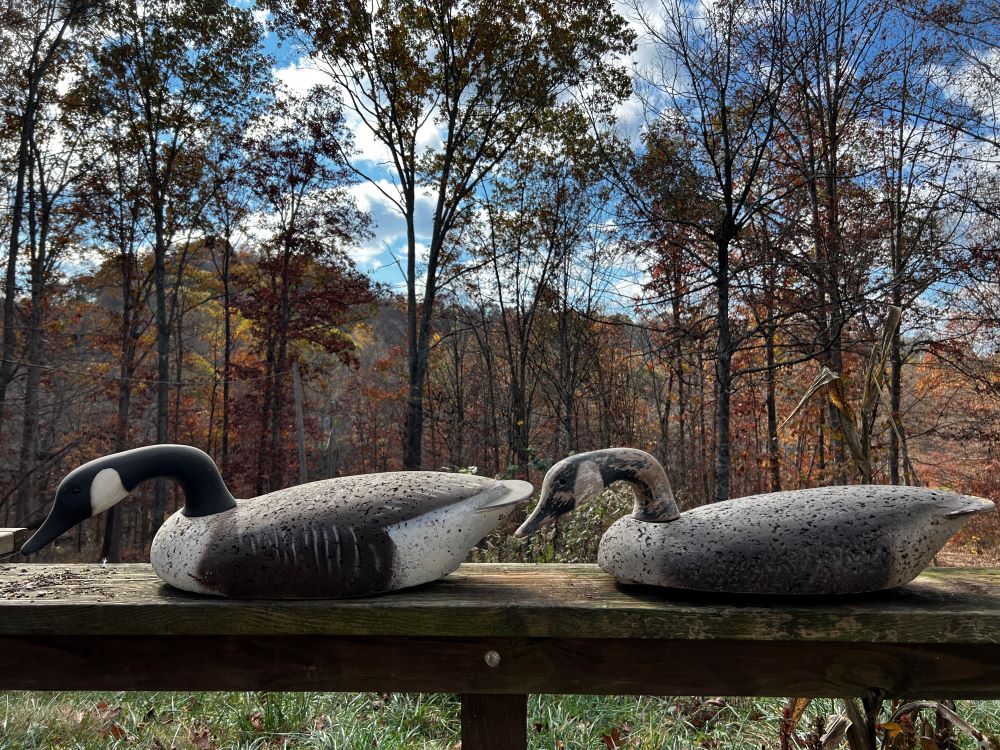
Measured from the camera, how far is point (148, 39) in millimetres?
9242

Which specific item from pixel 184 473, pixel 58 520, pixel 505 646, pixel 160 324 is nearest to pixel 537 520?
pixel 505 646

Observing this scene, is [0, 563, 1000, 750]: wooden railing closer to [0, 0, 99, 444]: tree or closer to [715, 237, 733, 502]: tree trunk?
[715, 237, 733, 502]: tree trunk

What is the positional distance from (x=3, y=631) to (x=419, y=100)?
27.2 feet

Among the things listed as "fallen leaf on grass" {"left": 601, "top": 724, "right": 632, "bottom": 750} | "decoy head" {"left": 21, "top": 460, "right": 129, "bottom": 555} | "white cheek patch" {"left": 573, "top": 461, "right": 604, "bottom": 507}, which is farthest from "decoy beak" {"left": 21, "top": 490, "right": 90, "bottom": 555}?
"fallen leaf on grass" {"left": 601, "top": 724, "right": 632, "bottom": 750}

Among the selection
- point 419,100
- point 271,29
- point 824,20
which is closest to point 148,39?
point 271,29

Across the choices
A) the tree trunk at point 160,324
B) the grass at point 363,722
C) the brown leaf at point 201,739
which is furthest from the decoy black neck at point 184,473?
the tree trunk at point 160,324

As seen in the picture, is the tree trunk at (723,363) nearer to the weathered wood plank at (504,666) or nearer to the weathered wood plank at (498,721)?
the weathered wood plank at (504,666)

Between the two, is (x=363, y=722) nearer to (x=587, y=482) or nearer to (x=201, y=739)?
(x=201, y=739)

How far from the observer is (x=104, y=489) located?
153cm

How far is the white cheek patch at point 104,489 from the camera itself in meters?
1.52

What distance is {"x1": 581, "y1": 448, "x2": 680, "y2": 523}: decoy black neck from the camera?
156 cm

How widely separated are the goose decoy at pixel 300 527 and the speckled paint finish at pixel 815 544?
0.44 meters

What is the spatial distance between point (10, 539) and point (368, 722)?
188 centimetres

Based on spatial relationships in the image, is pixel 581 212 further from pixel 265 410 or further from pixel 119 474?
pixel 119 474
